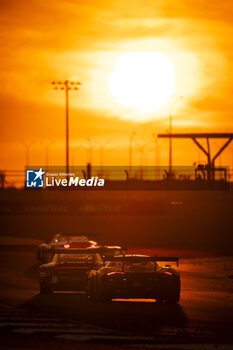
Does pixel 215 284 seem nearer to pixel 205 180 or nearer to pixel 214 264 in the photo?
pixel 214 264

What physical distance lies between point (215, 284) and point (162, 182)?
4095cm

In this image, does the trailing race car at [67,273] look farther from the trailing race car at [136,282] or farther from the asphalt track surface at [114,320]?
the trailing race car at [136,282]

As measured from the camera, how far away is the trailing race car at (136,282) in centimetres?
1959

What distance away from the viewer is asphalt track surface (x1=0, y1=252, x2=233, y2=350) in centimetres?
1286

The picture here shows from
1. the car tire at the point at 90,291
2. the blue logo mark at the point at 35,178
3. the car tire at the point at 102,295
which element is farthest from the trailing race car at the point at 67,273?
the blue logo mark at the point at 35,178

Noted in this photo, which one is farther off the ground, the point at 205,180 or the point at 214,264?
the point at 205,180

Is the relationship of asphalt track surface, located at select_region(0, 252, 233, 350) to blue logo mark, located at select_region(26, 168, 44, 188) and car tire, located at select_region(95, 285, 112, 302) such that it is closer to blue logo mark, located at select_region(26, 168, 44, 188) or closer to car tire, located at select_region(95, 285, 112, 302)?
car tire, located at select_region(95, 285, 112, 302)

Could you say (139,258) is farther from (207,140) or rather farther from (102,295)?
(207,140)

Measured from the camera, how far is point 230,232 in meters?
64.6

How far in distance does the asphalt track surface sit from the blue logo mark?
136 ft

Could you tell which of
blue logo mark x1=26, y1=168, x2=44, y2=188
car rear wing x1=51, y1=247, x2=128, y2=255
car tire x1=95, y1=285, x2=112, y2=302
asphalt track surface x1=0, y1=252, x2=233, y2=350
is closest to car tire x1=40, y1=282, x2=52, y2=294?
asphalt track surface x1=0, y1=252, x2=233, y2=350

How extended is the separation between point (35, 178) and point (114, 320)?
2035 inches

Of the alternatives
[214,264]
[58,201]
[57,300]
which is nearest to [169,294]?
[57,300]

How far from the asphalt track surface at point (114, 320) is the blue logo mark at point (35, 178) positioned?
41.5 meters
